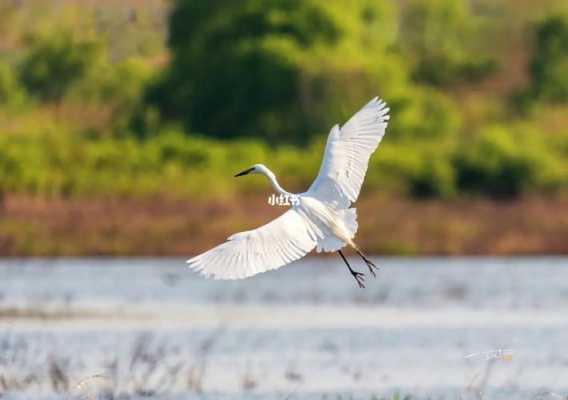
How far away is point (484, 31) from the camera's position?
4778cm

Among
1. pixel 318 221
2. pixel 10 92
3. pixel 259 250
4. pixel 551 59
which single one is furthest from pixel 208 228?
pixel 259 250

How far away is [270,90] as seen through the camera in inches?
1658

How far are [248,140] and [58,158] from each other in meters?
6.17

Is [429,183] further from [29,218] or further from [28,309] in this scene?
[28,309]

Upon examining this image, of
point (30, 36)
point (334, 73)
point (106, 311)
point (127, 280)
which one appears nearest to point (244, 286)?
point (127, 280)

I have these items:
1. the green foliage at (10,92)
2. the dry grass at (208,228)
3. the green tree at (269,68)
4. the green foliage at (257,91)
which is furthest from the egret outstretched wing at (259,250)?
the green foliage at (10,92)

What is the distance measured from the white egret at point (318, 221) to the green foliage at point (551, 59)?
33.4 metres

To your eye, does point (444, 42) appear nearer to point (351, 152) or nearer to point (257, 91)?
point (257, 91)

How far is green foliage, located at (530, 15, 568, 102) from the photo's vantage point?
44531 millimetres

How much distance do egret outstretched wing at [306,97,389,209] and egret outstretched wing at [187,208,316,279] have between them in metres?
0.31

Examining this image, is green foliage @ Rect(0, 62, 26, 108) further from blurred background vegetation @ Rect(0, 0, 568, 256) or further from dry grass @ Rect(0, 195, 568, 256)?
dry grass @ Rect(0, 195, 568, 256)

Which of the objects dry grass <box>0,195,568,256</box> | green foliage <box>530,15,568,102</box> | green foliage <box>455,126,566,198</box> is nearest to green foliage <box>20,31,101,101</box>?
green foliage <box>530,15,568,102</box>

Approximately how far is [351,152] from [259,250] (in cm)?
105

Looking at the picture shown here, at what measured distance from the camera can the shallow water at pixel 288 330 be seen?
584 inches
